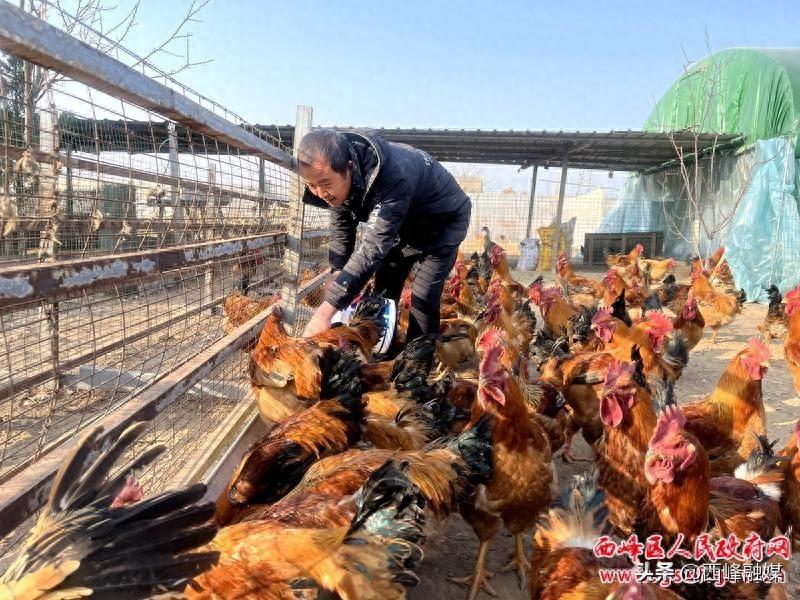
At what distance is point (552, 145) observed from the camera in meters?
16.6

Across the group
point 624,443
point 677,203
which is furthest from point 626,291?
point 677,203

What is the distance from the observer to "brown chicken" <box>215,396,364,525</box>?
2.41 meters

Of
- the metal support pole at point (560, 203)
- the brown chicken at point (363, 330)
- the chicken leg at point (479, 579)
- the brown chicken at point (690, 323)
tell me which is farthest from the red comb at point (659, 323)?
the metal support pole at point (560, 203)

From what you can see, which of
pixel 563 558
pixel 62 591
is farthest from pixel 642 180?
pixel 62 591

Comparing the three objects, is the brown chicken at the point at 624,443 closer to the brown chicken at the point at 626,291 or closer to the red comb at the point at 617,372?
the red comb at the point at 617,372

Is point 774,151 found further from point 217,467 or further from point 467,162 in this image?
point 217,467

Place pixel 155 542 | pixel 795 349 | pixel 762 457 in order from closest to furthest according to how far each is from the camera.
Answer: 1. pixel 155 542
2. pixel 762 457
3. pixel 795 349

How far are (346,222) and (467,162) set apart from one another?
17.0m

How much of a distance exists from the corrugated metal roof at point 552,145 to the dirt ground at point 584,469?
24.7 ft

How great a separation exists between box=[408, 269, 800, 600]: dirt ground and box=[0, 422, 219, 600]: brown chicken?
6.01ft

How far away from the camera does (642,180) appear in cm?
2077

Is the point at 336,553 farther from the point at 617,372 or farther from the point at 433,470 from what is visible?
the point at 617,372

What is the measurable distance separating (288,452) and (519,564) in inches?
61.7

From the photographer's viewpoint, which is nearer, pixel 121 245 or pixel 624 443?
pixel 624 443
